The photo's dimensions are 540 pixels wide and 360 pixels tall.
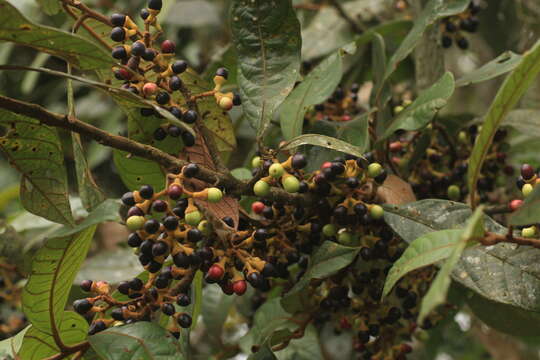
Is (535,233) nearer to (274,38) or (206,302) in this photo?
(274,38)

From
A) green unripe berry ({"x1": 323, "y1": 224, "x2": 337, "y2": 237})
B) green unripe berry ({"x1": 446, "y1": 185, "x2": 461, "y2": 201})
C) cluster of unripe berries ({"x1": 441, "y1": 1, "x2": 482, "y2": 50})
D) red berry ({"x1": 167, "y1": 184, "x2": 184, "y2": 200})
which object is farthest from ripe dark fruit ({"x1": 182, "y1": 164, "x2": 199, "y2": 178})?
cluster of unripe berries ({"x1": 441, "y1": 1, "x2": 482, "y2": 50})

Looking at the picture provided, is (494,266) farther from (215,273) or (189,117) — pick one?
(189,117)

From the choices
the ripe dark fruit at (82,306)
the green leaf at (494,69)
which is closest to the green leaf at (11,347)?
the ripe dark fruit at (82,306)

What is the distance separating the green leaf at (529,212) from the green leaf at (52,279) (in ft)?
2.65

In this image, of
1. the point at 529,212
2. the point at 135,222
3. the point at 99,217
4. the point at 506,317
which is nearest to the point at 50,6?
the point at 99,217

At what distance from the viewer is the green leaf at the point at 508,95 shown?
1.03m

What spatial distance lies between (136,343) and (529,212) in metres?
0.73

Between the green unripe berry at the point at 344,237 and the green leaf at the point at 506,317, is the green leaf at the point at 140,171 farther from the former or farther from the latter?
the green leaf at the point at 506,317

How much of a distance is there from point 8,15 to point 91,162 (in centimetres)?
181

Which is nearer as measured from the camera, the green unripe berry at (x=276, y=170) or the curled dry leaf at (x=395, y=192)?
the green unripe berry at (x=276, y=170)

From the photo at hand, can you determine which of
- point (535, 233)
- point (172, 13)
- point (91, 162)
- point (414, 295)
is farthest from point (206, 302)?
point (172, 13)

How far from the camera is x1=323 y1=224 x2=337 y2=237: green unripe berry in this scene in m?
1.38

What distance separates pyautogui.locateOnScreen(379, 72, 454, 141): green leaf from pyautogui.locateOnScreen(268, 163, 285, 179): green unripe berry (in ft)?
1.25

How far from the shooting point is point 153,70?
1342 millimetres
